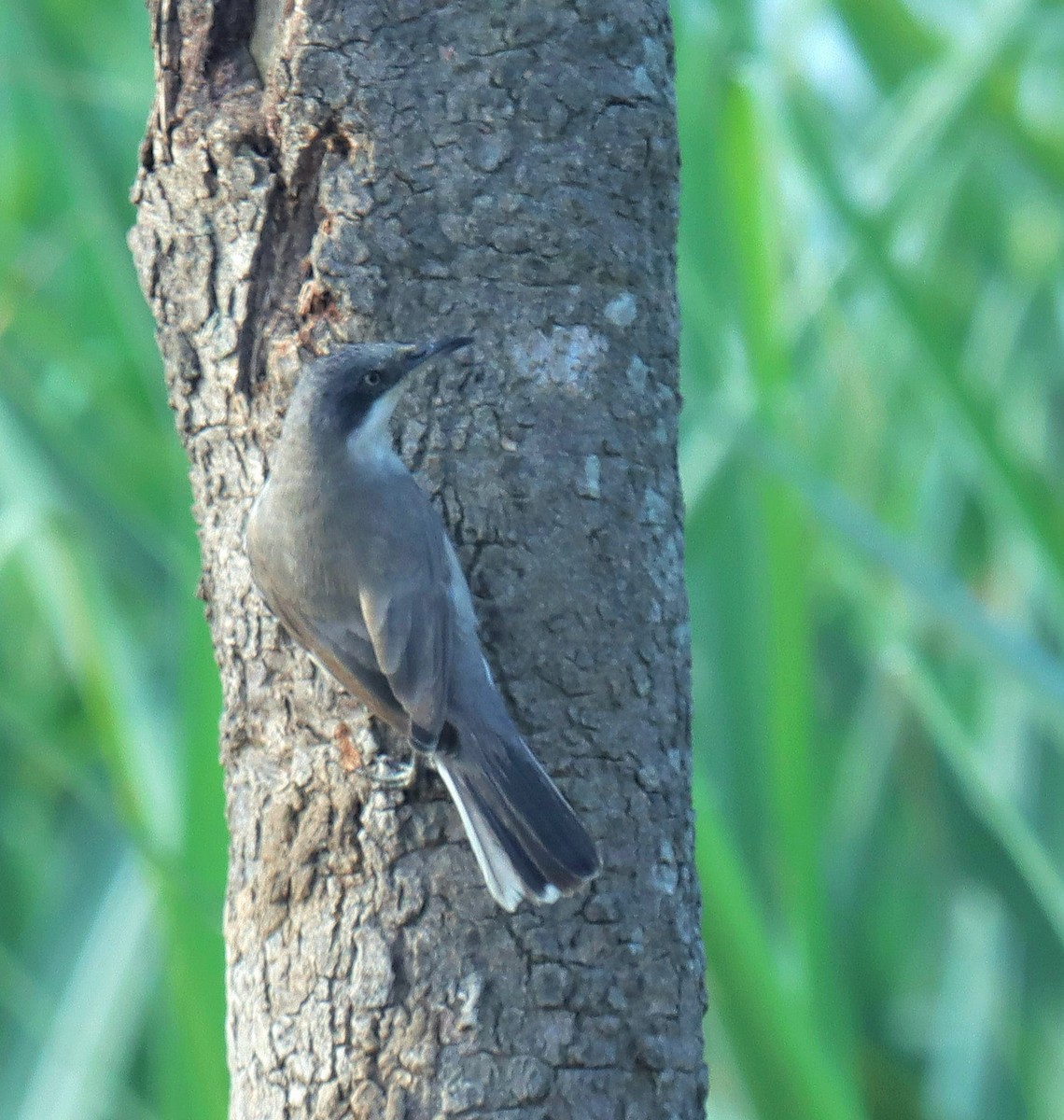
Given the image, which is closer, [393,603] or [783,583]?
[393,603]

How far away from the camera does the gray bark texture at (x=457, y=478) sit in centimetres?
204

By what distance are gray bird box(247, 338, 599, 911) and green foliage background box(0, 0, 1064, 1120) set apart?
1.50 feet

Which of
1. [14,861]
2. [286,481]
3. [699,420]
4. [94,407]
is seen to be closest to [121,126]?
[94,407]

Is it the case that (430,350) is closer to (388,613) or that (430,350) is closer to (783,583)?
(388,613)

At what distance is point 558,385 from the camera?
2229mm

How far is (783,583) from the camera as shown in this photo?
3.54 m

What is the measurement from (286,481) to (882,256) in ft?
5.41

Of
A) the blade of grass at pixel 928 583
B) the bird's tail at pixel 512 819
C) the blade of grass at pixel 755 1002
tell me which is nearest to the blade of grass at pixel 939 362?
the blade of grass at pixel 928 583

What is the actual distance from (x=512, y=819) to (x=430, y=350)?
2.16ft

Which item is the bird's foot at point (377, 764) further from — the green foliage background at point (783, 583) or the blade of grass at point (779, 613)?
the blade of grass at point (779, 613)

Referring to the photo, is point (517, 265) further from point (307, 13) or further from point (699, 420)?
point (699, 420)

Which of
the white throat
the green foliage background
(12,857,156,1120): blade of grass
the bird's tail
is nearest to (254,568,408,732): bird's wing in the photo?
the bird's tail

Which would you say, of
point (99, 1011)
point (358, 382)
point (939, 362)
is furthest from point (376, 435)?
point (99, 1011)

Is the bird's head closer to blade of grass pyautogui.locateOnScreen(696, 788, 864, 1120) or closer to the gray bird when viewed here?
the gray bird
